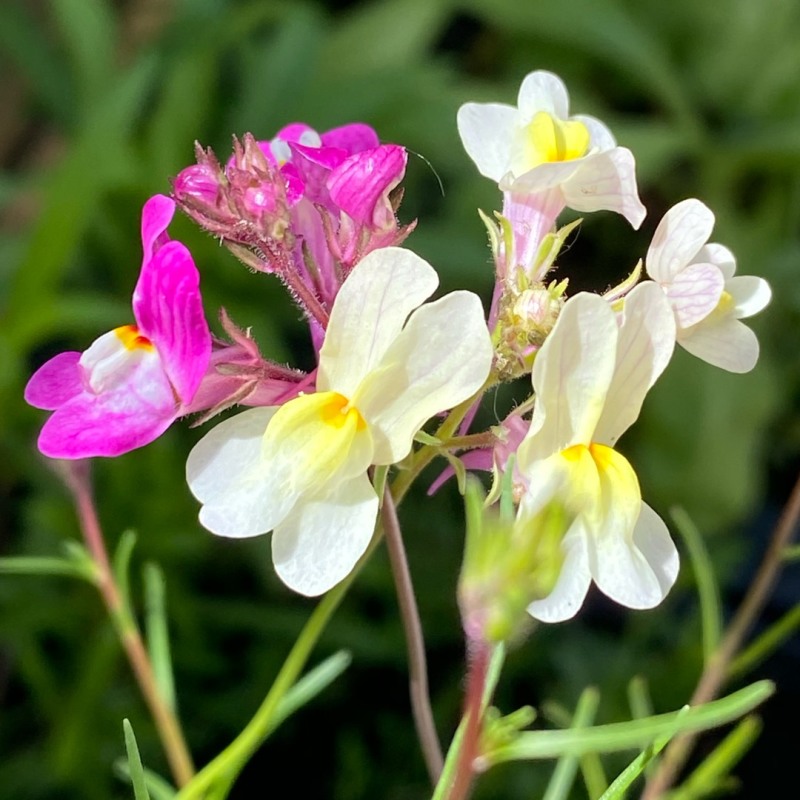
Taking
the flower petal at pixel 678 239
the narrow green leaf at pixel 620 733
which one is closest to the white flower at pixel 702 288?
the flower petal at pixel 678 239

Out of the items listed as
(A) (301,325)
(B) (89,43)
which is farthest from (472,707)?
(B) (89,43)

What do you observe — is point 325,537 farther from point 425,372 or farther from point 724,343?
point 724,343

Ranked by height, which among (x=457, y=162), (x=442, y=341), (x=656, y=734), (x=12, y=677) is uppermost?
(x=442, y=341)

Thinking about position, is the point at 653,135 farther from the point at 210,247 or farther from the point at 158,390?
the point at 158,390

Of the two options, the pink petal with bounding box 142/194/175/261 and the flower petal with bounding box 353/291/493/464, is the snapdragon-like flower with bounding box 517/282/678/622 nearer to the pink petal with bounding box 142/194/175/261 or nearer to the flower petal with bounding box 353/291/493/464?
the flower petal with bounding box 353/291/493/464

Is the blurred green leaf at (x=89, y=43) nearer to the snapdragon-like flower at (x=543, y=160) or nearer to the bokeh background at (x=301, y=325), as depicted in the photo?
the bokeh background at (x=301, y=325)

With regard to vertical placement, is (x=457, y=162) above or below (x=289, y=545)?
below

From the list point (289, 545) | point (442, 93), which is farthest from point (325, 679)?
point (442, 93)
